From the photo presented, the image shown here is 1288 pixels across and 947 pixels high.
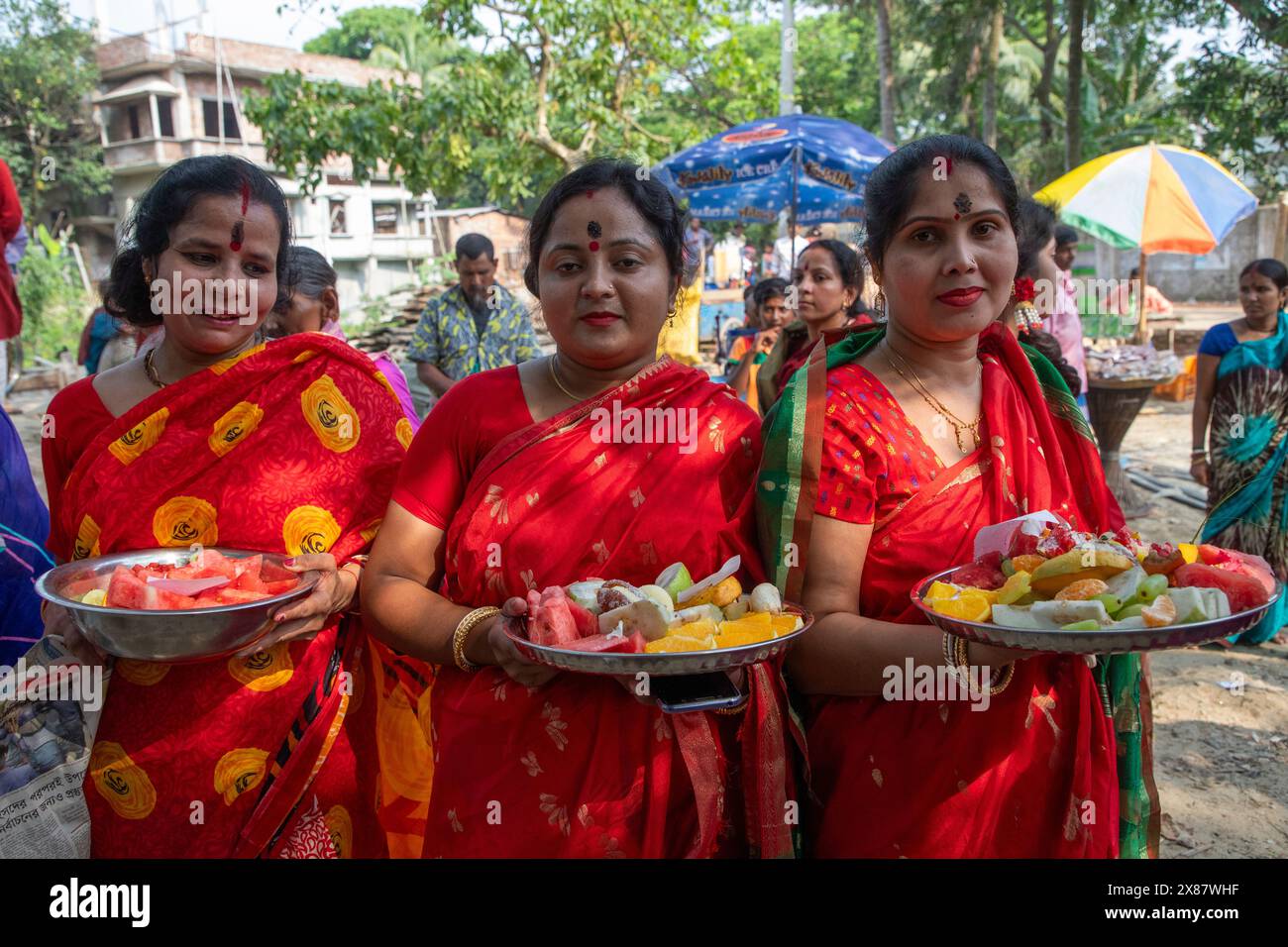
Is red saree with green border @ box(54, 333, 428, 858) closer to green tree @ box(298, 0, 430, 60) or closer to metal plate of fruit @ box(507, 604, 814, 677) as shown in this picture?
metal plate of fruit @ box(507, 604, 814, 677)

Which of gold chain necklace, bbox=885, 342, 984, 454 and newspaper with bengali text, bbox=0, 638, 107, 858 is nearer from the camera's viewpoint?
gold chain necklace, bbox=885, 342, 984, 454

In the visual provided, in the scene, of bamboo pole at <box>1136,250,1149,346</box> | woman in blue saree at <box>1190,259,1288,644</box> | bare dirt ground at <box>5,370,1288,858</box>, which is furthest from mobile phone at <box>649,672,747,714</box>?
bamboo pole at <box>1136,250,1149,346</box>

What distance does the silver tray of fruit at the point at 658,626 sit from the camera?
1745mm

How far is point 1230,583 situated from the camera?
6.05ft

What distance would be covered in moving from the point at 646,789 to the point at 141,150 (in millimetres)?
38712

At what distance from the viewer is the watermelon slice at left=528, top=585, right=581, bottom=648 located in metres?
1.83

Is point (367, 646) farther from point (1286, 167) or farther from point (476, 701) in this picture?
point (1286, 167)

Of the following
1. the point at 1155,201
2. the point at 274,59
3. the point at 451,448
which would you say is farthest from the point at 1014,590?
the point at 274,59

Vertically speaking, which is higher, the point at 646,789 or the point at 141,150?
the point at 141,150

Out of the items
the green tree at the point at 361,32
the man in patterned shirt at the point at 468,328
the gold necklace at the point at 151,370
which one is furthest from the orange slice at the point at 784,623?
the green tree at the point at 361,32

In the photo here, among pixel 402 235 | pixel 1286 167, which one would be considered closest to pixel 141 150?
pixel 402 235

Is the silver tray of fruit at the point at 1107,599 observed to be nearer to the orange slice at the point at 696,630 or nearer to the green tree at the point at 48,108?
the orange slice at the point at 696,630

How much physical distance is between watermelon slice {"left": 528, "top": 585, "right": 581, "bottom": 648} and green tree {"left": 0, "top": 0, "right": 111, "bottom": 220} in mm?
33326

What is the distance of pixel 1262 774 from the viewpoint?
15.5 feet
